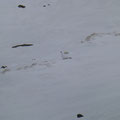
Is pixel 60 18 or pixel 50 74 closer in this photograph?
pixel 50 74

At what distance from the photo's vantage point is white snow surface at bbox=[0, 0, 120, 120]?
119 inches

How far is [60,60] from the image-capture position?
393 cm

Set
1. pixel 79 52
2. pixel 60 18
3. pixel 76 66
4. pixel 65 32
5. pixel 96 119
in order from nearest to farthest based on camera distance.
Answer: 1. pixel 96 119
2. pixel 76 66
3. pixel 79 52
4. pixel 65 32
5. pixel 60 18

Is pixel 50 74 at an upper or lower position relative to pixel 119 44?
lower

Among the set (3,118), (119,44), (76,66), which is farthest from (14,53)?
(119,44)

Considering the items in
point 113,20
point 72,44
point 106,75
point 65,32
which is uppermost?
point 113,20

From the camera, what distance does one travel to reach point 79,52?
4.08 m

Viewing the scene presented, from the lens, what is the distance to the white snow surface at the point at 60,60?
3021 millimetres

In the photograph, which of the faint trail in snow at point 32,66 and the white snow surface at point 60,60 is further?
the faint trail in snow at point 32,66

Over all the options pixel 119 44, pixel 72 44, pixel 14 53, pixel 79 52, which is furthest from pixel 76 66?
pixel 14 53

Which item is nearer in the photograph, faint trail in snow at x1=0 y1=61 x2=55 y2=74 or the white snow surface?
the white snow surface

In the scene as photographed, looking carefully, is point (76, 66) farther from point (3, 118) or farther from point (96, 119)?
point (3, 118)

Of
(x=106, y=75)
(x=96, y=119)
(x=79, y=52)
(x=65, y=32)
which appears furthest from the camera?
(x=65, y=32)

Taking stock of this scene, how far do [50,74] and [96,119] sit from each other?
1.19m
